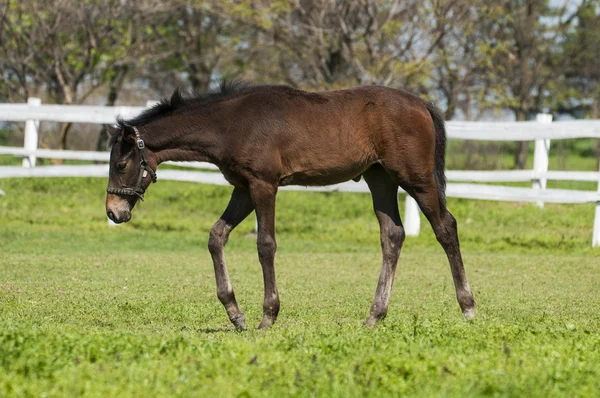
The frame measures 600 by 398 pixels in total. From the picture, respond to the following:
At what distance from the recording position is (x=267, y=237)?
7.61m

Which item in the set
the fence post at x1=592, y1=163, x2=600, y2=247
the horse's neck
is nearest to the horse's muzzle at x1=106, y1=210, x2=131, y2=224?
the horse's neck

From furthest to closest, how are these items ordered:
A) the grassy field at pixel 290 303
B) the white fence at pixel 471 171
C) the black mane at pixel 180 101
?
the white fence at pixel 471 171 → the black mane at pixel 180 101 → the grassy field at pixel 290 303

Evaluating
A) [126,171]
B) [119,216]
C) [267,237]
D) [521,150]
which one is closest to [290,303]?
[267,237]

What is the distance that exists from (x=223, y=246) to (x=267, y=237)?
478mm

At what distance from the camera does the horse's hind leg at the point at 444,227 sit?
8.07 metres

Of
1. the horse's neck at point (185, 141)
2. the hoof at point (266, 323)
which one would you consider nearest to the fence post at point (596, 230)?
the hoof at point (266, 323)

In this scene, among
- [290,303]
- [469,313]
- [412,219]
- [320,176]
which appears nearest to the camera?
[320,176]

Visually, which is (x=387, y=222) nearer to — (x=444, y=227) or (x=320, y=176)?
(x=444, y=227)

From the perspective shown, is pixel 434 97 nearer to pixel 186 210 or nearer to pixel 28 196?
pixel 186 210

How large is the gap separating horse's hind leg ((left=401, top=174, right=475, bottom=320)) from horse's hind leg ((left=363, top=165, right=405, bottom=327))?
1.12 feet

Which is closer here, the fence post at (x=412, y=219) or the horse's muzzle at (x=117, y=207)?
the horse's muzzle at (x=117, y=207)

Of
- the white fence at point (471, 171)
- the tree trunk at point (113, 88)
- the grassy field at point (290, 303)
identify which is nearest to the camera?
the grassy field at point (290, 303)

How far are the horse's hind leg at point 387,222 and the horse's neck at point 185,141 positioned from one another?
162 cm

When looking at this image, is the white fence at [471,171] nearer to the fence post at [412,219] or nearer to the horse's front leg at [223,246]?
the fence post at [412,219]
